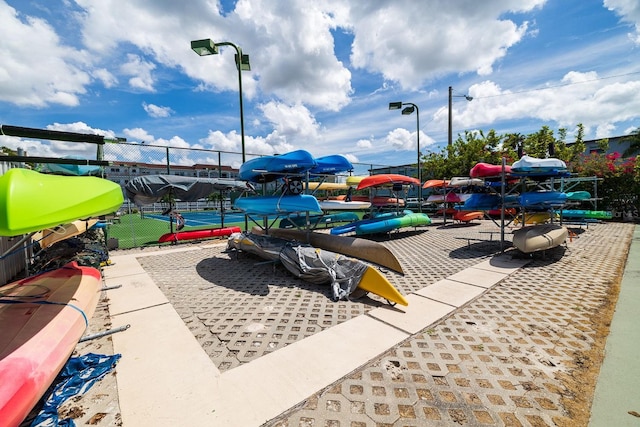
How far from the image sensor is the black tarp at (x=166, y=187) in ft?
26.7

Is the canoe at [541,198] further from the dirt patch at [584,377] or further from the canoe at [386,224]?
the dirt patch at [584,377]

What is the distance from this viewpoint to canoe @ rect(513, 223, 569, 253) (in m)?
6.36

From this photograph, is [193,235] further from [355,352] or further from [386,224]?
[355,352]

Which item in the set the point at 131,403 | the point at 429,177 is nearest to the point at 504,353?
the point at 131,403

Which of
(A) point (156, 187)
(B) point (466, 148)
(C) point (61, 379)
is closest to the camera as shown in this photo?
(C) point (61, 379)

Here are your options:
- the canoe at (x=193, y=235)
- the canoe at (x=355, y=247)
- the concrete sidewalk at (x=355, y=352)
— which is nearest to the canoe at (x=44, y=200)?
the concrete sidewalk at (x=355, y=352)

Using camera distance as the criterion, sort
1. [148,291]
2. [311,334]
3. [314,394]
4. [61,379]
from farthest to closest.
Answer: [148,291] < [311,334] < [61,379] < [314,394]

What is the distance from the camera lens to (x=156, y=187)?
27.3 ft

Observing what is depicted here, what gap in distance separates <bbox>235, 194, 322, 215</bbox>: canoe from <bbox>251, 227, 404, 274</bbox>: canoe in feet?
3.44

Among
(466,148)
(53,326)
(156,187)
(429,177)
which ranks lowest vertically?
(53,326)

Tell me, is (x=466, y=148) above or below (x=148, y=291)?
above

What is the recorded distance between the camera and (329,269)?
4.76 metres

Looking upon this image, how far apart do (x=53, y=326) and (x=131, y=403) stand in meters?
1.05

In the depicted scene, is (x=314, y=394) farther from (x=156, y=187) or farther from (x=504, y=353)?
(x=156, y=187)
